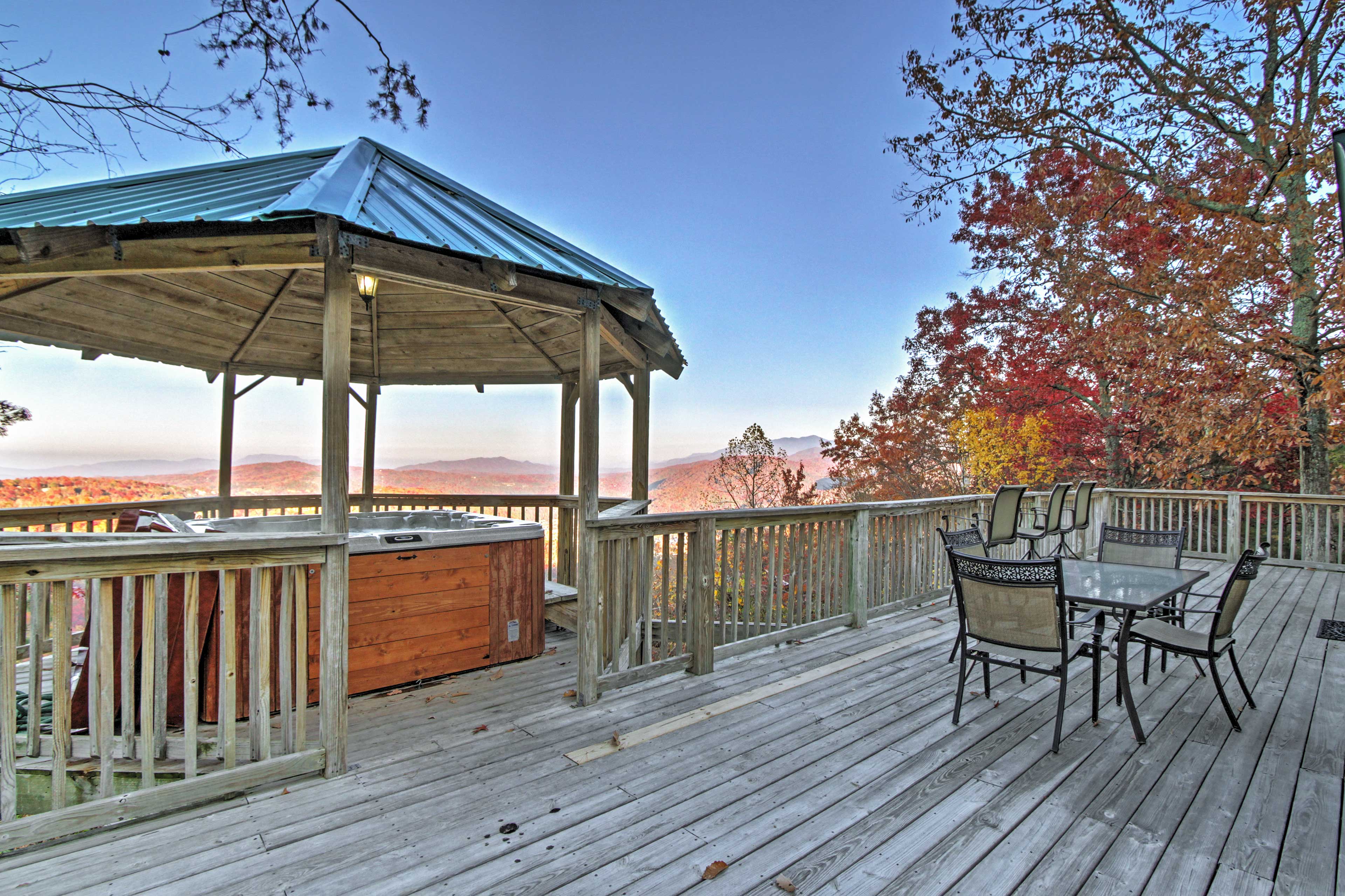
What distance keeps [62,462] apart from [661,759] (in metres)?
8.01

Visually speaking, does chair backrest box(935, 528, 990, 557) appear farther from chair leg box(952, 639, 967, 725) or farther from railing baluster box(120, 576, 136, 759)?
railing baluster box(120, 576, 136, 759)

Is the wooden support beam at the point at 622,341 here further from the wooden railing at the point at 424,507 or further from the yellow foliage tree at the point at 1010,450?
the yellow foliage tree at the point at 1010,450

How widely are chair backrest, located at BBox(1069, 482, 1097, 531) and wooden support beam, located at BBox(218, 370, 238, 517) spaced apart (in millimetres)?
9082

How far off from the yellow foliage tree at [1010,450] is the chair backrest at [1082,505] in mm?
4074

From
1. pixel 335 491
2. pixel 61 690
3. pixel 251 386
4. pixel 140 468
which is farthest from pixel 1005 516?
pixel 140 468

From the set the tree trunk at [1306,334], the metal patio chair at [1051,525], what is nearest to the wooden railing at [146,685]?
the metal patio chair at [1051,525]

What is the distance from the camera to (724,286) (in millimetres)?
15969

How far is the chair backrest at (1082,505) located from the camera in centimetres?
657

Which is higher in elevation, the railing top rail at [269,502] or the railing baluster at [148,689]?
the railing top rail at [269,502]

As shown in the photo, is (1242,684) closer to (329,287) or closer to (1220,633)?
(1220,633)

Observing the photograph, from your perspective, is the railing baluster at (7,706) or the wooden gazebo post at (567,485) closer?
the railing baluster at (7,706)

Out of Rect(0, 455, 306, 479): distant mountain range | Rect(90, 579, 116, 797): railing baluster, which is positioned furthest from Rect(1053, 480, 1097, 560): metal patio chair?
Rect(0, 455, 306, 479): distant mountain range

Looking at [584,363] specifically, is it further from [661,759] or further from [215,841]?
[215,841]

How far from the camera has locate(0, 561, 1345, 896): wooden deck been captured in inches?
70.2
